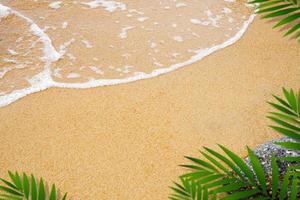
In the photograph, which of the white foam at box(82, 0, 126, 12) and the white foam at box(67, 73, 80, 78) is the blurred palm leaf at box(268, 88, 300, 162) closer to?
the white foam at box(67, 73, 80, 78)

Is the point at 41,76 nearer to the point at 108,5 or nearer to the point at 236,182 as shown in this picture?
the point at 108,5

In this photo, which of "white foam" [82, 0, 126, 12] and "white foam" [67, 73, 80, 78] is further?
"white foam" [82, 0, 126, 12]

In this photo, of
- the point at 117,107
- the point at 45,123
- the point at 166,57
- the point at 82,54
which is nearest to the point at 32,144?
the point at 45,123

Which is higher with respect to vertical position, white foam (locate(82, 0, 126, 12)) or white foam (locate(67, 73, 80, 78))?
white foam (locate(82, 0, 126, 12))

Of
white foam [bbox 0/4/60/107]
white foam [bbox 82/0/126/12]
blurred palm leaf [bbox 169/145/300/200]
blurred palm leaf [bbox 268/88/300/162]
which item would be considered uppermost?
blurred palm leaf [bbox 268/88/300/162]

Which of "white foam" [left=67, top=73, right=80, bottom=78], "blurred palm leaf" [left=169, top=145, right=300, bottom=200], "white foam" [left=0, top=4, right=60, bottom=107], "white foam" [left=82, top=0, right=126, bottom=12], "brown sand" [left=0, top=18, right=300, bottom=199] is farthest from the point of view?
"white foam" [left=82, top=0, right=126, bottom=12]

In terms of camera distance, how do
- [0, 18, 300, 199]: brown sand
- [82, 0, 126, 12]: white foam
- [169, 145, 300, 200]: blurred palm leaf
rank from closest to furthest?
[169, 145, 300, 200]: blurred palm leaf
[0, 18, 300, 199]: brown sand
[82, 0, 126, 12]: white foam

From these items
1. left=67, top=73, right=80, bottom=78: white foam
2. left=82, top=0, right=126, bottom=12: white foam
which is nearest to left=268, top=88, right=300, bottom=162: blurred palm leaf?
left=67, top=73, right=80, bottom=78: white foam

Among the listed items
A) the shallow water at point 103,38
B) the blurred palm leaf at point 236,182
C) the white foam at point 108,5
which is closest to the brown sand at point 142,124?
the shallow water at point 103,38

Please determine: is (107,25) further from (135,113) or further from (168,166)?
(168,166)

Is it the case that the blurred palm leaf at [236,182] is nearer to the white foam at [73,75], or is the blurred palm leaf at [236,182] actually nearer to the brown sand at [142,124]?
the brown sand at [142,124]

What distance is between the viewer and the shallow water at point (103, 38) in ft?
10.6

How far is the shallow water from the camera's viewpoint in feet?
10.6

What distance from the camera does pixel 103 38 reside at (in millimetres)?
3705
